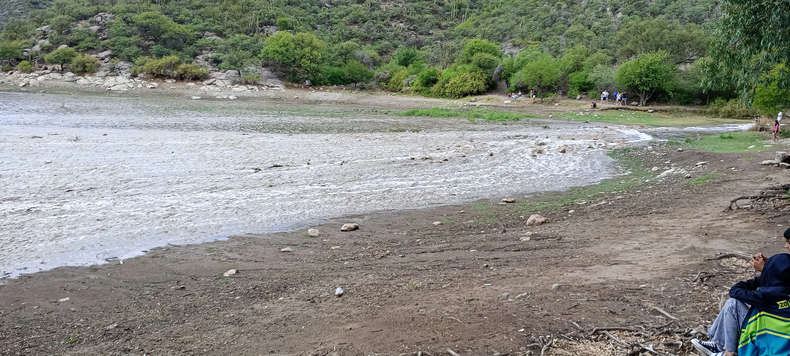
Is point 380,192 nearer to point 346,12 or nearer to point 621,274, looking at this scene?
point 621,274

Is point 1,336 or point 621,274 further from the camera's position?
point 621,274

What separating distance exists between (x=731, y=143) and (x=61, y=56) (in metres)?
98.4

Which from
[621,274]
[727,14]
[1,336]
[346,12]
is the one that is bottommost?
[1,336]

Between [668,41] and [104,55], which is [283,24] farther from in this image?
[668,41]

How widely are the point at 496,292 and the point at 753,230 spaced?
218 inches

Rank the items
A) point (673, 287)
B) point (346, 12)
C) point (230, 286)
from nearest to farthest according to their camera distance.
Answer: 1. point (673, 287)
2. point (230, 286)
3. point (346, 12)

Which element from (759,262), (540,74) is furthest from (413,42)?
(759,262)

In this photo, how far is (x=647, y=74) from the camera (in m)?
51.2

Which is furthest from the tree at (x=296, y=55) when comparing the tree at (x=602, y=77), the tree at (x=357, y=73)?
the tree at (x=602, y=77)

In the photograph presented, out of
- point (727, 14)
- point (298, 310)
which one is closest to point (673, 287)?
point (298, 310)

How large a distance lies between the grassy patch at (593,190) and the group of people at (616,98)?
37601 mm

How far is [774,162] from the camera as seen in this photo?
15.5m

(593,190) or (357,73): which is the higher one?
(357,73)

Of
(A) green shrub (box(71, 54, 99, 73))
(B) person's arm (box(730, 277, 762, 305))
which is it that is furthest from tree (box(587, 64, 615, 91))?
(A) green shrub (box(71, 54, 99, 73))
